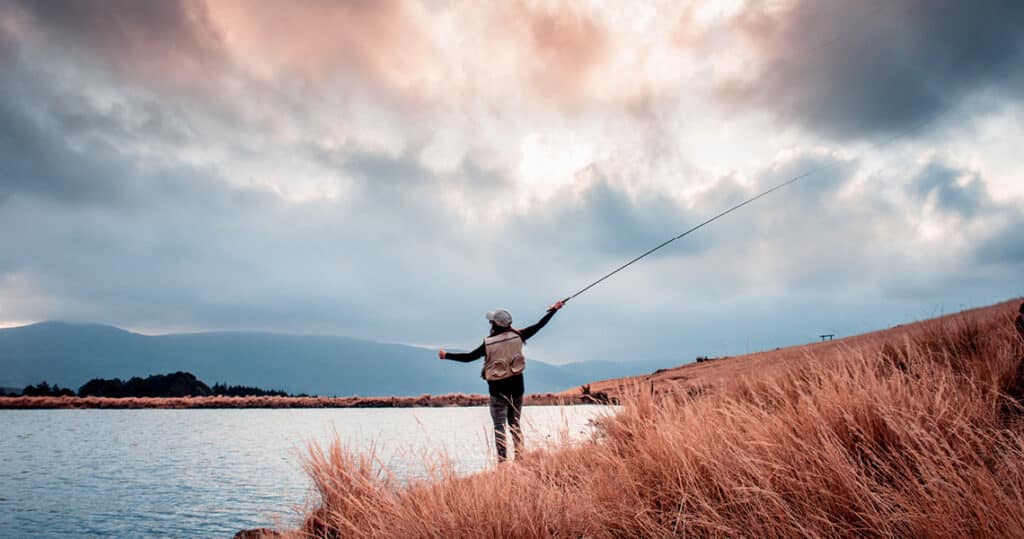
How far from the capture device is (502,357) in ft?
27.5

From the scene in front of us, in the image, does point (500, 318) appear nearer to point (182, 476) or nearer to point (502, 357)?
point (502, 357)

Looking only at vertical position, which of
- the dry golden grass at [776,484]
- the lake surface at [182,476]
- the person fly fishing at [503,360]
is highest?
the person fly fishing at [503,360]

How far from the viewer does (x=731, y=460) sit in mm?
4285

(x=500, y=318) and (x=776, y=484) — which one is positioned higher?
(x=500, y=318)

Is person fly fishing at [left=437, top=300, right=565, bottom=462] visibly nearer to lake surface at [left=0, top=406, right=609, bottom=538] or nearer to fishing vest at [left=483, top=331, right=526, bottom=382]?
fishing vest at [left=483, top=331, right=526, bottom=382]

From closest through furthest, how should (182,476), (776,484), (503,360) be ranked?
1. (776,484)
2. (503,360)
3. (182,476)

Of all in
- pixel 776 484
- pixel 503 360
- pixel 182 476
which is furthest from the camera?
pixel 182 476

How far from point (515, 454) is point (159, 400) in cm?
5076

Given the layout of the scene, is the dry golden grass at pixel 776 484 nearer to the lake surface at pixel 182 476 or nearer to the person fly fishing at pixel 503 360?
the lake surface at pixel 182 476

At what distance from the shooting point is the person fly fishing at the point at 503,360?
8.38m

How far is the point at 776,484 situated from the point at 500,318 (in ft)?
17.2

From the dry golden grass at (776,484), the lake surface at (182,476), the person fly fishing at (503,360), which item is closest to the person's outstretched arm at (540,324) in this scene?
the person fly fishing at (503,360)

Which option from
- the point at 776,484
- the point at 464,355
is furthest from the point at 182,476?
the point at 776,484

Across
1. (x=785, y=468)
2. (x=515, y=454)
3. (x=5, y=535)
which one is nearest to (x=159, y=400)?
(x=5, y=535)
